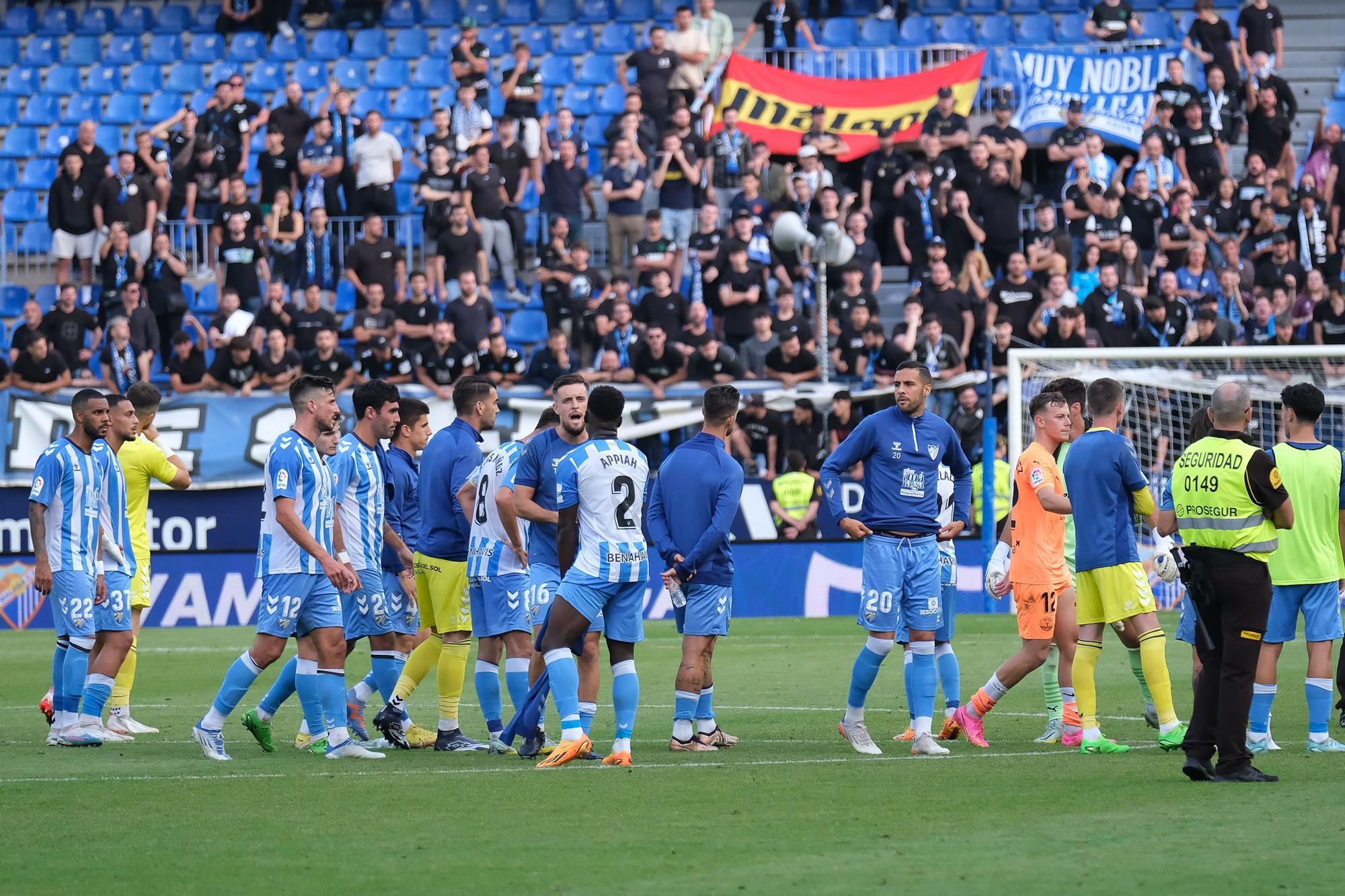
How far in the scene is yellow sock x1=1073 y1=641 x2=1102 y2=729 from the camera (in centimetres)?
1048

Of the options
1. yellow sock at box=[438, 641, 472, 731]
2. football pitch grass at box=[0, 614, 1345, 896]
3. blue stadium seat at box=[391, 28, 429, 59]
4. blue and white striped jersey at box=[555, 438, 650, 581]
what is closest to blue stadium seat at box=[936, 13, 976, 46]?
blue stadium seat at box=[391, 28, 429, 59]

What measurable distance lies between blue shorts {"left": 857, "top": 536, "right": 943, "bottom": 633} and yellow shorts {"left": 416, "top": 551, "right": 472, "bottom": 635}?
99.9 inches

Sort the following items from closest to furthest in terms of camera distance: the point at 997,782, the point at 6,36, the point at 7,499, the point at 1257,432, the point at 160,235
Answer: the point at 997,782, the point at 1257,432, the point at 7,499, the point at 160,235, the point at 6,36

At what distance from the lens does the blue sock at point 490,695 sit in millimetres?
11133

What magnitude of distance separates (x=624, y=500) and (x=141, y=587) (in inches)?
195

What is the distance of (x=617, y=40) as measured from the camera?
30.9 m

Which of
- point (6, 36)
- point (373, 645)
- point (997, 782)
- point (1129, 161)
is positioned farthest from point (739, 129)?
point (997, 782)

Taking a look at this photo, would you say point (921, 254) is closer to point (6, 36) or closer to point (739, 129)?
point (739, 129)

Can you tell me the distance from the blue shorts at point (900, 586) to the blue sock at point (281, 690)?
11.4 ft

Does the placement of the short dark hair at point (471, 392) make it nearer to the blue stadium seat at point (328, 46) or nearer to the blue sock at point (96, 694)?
the blue sock at point (96, 694)

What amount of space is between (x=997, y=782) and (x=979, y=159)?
1700 cm

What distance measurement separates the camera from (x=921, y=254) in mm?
25094

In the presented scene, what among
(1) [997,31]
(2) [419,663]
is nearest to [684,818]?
(2) [419,663]

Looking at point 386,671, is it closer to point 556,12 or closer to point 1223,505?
point 1223,505
